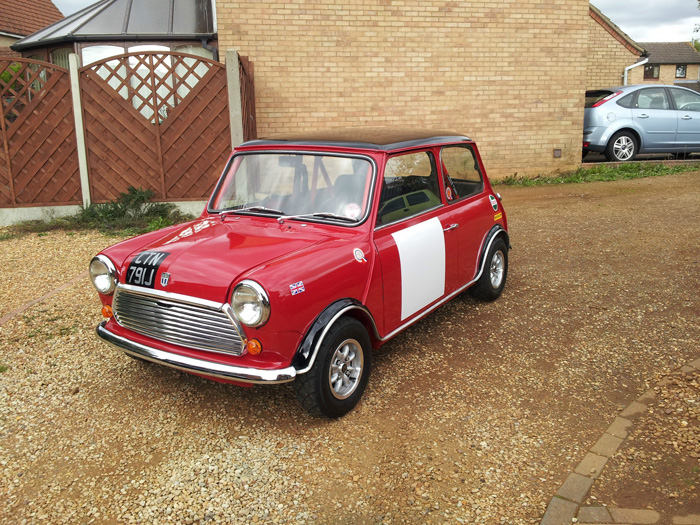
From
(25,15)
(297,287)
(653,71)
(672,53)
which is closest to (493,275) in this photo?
(297,287)

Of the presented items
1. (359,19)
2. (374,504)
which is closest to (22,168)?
(359,19)

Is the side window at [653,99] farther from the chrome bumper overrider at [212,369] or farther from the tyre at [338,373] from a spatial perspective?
the chrome bumper overrider at [212,369]

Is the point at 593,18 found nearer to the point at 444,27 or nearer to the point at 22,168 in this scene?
the point at 444,27

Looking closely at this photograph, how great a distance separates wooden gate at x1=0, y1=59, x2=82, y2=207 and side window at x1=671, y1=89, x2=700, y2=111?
11536 mm

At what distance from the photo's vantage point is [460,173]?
512 cm

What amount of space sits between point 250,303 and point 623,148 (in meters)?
11.5

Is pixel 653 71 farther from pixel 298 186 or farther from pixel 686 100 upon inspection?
pixel 298 186

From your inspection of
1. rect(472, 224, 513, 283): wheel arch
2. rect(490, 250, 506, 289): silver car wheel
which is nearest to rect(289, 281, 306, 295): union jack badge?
rect(472, 224, 513, 283): wheel arch

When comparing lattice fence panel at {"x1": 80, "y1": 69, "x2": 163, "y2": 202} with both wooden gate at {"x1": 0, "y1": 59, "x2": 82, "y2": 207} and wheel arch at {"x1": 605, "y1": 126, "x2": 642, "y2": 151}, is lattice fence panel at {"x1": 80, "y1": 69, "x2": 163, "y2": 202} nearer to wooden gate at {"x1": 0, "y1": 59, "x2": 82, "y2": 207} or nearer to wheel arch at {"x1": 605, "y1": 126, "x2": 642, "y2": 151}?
wooden gate at {"x1": 0, "y1": 59, "x2": 82, "y2": 207}

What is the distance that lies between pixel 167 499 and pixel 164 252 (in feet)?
4.66

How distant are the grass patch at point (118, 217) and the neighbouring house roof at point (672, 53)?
169 feet

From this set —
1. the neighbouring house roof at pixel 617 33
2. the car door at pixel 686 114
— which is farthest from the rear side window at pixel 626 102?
the neighbouring house roof at pixel 617 33

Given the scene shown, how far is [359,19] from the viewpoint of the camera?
413 inches

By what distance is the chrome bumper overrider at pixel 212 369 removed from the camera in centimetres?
314
